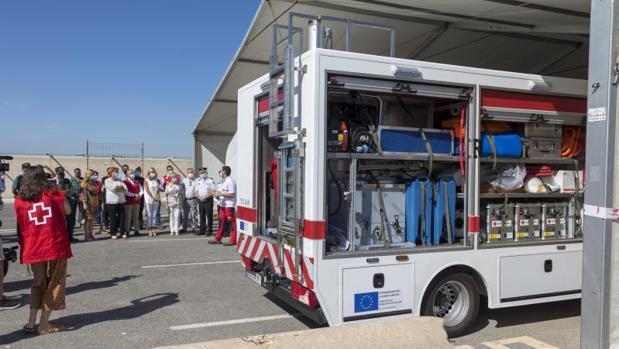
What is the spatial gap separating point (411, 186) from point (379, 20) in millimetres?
4156

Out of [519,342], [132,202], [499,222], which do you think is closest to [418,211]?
[499,222]

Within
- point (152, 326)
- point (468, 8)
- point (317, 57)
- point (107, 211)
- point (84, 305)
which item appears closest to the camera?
point (317, 57)

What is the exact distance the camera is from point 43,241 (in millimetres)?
5219

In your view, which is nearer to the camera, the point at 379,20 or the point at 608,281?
the point at 608,281

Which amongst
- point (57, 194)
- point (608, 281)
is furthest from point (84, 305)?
point (608, 281)

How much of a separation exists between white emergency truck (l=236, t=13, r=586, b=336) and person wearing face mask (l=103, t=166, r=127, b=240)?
21.7ft

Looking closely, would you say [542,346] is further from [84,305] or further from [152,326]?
[84,305]

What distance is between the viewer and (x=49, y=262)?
5367 millimetres

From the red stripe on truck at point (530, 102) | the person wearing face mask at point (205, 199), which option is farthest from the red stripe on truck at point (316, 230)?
the person wearing face mask at point (205, 199)

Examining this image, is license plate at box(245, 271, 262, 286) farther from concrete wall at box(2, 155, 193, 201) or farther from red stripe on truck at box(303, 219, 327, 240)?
concrete wall at box(2, 155, 193, 201)

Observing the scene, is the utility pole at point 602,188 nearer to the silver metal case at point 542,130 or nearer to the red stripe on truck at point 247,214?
the silver metal case at point 542,130

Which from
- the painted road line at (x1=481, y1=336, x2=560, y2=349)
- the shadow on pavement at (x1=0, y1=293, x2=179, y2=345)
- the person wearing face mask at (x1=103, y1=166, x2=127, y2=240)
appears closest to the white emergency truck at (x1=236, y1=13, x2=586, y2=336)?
the painted road line at (x1=481, y1=336, x2=560, y2=349)

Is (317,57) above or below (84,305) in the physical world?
above

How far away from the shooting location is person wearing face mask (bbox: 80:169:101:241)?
11977 millimetres
